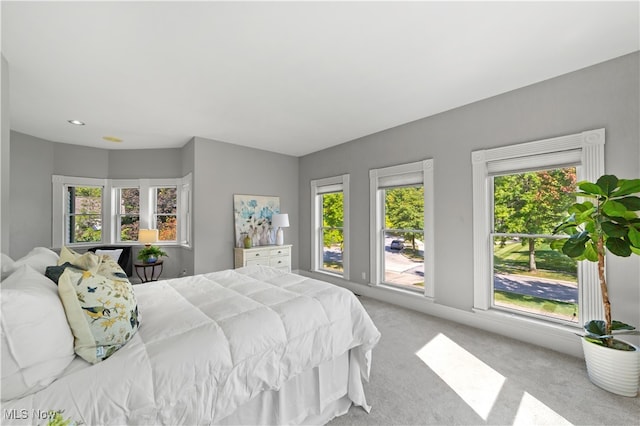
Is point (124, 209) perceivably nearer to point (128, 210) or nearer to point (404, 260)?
point (128, 210)

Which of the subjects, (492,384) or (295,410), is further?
(492,384)

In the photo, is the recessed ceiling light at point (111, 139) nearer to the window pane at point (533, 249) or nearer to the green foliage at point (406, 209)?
the green foliage at point (406, 209)

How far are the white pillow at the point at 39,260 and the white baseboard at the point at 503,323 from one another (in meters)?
3.77

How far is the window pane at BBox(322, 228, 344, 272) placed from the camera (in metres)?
5.01

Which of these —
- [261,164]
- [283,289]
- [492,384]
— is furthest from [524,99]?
[261,164]

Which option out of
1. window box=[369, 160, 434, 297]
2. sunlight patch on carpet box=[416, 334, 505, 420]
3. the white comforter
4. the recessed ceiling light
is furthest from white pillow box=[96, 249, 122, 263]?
sunlight patch on carpet box=[416, 334, 505, 420]

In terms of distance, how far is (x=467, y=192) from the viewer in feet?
10.4

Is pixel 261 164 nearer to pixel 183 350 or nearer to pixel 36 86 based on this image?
pixel 36 86

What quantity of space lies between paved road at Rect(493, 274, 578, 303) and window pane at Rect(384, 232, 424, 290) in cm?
98

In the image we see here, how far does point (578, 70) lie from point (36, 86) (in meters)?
5.40

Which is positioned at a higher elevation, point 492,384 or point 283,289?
point 283,289

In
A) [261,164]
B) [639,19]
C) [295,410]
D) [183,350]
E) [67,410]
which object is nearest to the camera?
[67,410]

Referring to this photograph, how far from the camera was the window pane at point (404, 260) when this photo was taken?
3.79 metres

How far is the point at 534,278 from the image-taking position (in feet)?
9.25
